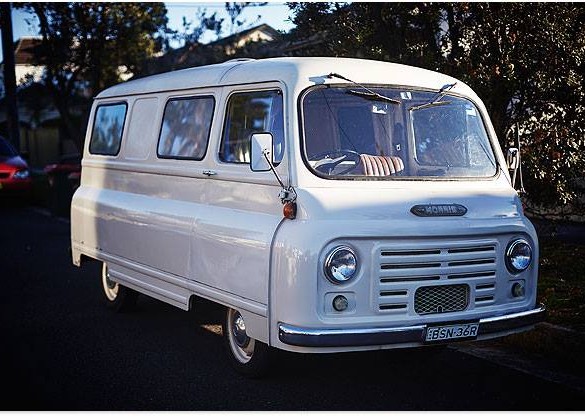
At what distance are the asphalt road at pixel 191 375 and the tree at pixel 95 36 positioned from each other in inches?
534

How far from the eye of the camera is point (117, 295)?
328 inches

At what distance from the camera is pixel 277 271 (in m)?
5.31

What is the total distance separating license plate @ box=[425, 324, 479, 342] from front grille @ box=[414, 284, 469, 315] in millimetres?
125

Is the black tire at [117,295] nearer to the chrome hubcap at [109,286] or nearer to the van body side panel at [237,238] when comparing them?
the chrome hubcap at [109,286]

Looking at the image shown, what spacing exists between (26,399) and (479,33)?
6.25 meters

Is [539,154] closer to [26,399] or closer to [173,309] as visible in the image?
[173,309]

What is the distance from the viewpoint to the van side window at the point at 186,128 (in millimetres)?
6629

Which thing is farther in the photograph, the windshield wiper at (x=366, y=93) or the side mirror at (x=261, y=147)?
the windshield wiper at (x=366, y=93)

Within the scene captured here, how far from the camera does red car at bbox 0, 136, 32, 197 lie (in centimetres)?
1962

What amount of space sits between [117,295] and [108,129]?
173 centimetres

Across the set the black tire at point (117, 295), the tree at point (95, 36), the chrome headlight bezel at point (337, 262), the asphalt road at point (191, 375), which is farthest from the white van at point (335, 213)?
the tree at point (95, 36)

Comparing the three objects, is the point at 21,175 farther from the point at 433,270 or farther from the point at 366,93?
the point at 433,270

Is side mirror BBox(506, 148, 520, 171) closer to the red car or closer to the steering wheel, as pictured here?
the steering wheel

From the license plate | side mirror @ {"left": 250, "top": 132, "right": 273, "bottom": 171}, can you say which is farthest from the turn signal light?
Answer: the license plate
